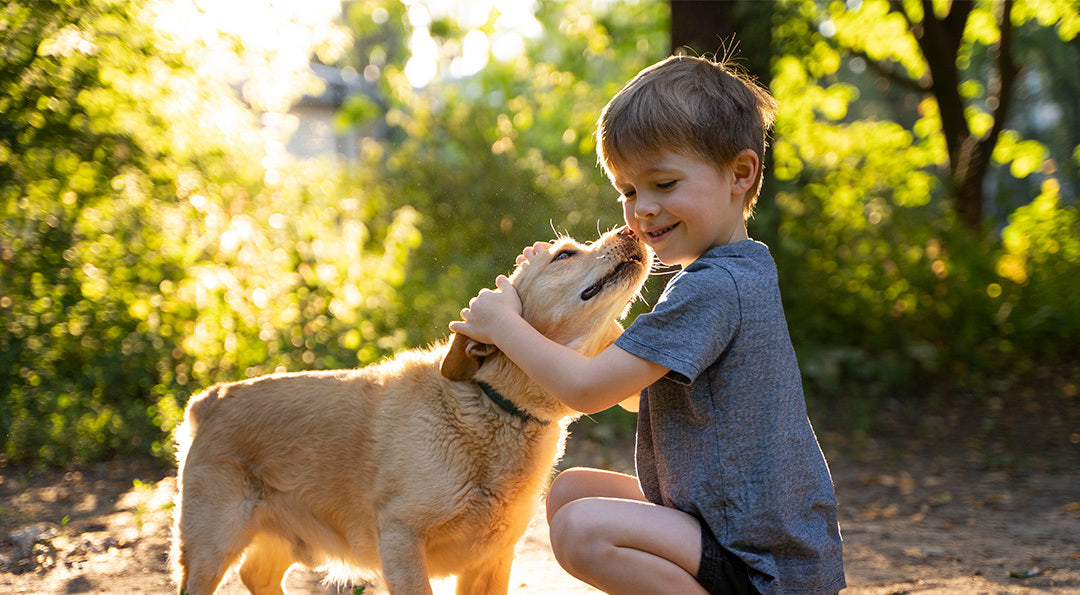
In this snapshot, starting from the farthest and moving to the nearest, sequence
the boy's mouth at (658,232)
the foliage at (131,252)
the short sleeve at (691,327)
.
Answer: the foliage at (131,252)
the boy's mouth at (658,232)
the short sleeve at (691,327)

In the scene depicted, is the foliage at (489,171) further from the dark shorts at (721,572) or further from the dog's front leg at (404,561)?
the dark shorts at (721,572)

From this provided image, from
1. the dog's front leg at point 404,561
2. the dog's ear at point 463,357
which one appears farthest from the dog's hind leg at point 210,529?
the dog's ear at point 463,357

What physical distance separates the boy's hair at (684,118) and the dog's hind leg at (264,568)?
2.11 meters

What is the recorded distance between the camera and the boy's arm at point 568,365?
2375mm

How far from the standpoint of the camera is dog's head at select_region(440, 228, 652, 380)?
9.30ft

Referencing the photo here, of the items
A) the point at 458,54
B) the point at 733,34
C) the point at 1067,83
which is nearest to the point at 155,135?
the point at 733,34

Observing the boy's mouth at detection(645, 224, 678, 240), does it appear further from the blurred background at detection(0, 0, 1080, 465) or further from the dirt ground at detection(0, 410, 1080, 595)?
the blurred background at detection(0, 0, 1080, 465)

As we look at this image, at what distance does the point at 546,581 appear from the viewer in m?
4.05

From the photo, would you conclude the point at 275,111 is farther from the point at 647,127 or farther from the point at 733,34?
the point at 647,127

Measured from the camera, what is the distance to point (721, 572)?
239 cm

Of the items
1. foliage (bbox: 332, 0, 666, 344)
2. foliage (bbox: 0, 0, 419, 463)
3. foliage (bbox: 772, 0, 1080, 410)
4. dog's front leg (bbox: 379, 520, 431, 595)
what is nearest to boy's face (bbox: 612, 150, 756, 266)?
Answer: dog's front leg (bbox: 379, 520, 431, 595)

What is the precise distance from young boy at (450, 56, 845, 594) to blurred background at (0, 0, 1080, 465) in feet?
8.85

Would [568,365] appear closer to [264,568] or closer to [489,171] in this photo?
[264,568]

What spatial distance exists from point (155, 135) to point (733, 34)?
5094mm
